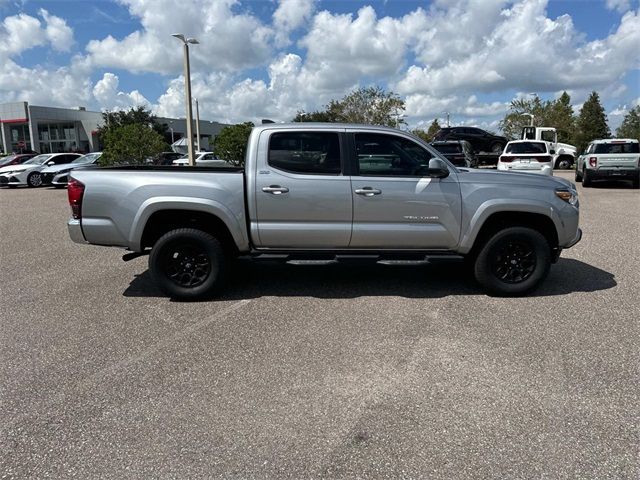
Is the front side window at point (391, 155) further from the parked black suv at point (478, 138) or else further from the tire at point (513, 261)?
the parked black suv at point (478, 138)

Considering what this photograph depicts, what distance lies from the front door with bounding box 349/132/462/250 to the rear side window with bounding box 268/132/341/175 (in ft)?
0.84

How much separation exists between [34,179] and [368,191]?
21.8m

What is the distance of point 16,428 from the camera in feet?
9.88

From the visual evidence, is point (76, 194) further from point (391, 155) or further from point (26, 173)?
point (26, 173)

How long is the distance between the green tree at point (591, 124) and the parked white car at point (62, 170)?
55.0 meters

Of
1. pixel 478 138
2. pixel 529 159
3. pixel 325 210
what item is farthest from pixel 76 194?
pixel 478 138

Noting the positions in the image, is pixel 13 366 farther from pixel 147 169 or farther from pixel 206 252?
pixel 147 169

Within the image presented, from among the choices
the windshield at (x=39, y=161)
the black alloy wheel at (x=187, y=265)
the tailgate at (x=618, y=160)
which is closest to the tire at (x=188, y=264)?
the black alloy wheel at (x=187, y=265)

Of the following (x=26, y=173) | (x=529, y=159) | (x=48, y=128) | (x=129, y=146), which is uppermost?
(x=48, y=128)

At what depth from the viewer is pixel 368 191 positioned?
17.0 ft

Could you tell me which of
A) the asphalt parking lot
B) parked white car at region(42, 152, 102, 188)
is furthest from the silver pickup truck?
parked white car at region(42, 152, 102, 188)

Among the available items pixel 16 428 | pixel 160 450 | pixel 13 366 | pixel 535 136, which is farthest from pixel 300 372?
pixel 535 136

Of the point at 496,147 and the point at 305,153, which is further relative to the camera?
the point at 496,147

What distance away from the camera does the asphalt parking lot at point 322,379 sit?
8.96 feet
